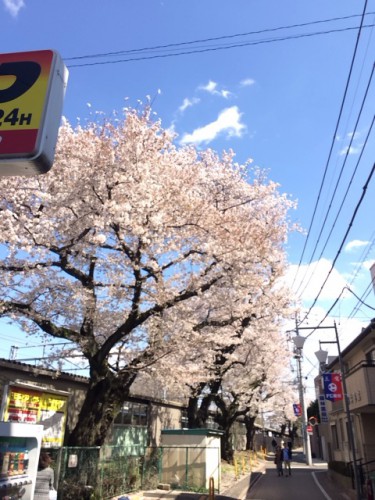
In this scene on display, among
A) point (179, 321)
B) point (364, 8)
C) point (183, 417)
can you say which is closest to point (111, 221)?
point (179, 321)

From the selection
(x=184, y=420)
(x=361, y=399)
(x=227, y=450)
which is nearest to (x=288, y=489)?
(x=361, y=399)

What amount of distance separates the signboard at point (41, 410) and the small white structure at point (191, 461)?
15.1 ft

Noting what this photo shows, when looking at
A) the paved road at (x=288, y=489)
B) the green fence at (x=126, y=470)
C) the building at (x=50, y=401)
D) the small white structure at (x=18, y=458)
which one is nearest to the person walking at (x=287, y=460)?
the paved road at (x=288, y=489)

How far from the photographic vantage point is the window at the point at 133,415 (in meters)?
20.7

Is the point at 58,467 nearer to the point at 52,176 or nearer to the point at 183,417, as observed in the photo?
the point at 52,176

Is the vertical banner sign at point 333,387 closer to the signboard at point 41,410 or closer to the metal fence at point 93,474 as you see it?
the metal fence at point 93,474

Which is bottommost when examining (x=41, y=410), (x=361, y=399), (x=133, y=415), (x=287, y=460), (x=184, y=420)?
(x=287, y=460)

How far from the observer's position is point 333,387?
810 inches

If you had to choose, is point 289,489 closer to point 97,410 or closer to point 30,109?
point 97,410

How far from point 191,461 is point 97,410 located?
21.4 feet

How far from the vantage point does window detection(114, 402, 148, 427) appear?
20.7 metres

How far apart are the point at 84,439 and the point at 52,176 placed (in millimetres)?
7519

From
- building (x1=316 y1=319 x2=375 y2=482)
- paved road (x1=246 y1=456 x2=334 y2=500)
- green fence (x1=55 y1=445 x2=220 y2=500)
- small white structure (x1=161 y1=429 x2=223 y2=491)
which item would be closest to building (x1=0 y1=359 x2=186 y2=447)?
green fence (x1=55 y1=445 x2=220 y2=500)

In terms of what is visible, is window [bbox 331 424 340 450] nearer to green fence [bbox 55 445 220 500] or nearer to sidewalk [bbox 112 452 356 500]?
sidewalk [bbox 112 452 356 500]
